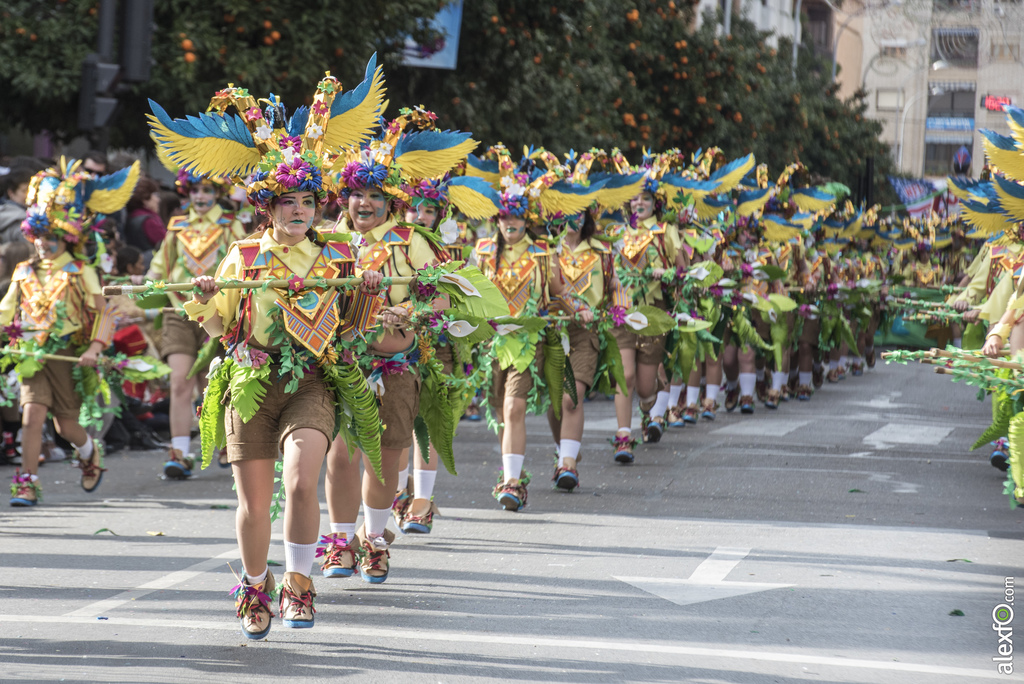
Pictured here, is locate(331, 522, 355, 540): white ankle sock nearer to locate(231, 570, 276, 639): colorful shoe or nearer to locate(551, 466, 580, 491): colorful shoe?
locate(231, 570, 276, 639): colorful shoe

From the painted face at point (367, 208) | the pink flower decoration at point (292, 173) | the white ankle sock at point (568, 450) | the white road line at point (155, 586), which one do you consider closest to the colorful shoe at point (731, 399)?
the white ankle sock at point (568, 450)

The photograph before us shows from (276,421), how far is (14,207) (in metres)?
6.18

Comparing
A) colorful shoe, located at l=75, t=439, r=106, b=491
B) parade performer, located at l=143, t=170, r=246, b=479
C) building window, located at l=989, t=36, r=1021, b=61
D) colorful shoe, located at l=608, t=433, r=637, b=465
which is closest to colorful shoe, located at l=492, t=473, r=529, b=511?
colorful shoe, located at l=608, t=433, r=637, b=465

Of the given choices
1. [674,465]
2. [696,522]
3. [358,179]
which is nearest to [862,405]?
[674,465]

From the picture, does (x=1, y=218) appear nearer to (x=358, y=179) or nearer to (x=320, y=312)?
(x=358, y=179)

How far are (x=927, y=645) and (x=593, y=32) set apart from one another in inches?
584

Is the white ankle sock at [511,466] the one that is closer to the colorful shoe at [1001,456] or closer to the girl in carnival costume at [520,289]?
the girl in carnival costume at [520,289]

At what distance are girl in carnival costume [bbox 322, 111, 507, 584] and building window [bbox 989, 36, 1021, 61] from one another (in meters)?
6.83

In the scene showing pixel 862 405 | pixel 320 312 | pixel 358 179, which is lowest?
pixel 862 405

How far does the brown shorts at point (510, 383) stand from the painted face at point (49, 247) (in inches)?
109

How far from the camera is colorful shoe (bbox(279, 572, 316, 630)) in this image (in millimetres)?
5590

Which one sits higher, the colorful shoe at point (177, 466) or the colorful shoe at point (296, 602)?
the colorful shoe at point (296, 602)

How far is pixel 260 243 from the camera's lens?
5.77 meters

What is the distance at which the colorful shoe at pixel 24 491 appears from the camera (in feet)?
29.4
